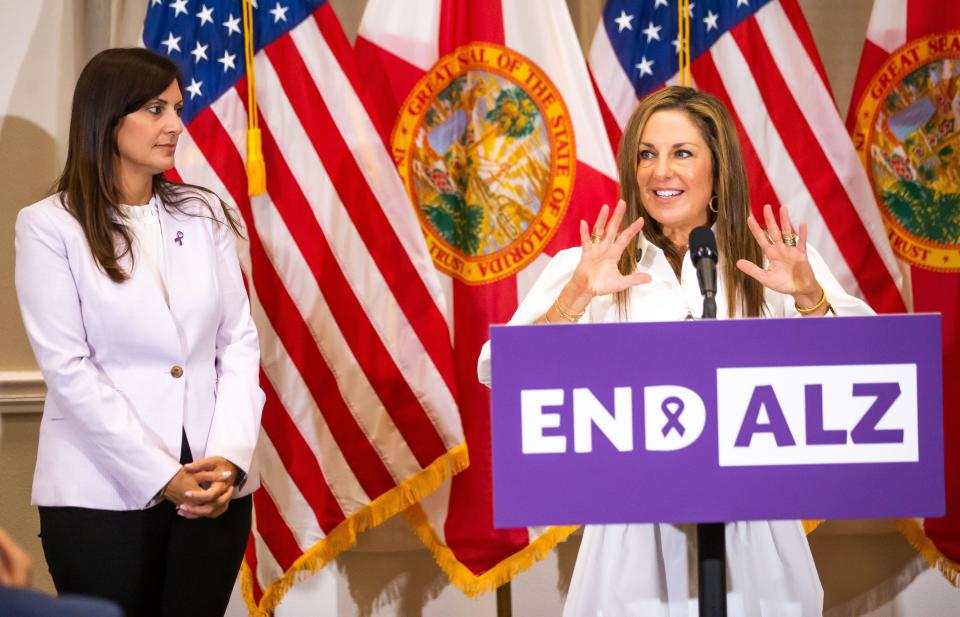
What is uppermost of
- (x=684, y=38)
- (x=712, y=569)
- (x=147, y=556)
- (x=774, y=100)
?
(x=684, y=38)

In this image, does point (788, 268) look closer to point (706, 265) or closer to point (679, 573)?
point (706, 265)

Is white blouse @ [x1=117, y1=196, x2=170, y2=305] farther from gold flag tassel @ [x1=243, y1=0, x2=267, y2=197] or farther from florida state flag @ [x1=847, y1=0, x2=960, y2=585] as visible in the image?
florida state flag @ [x1=847, y1=0, x2=960, y2=585]

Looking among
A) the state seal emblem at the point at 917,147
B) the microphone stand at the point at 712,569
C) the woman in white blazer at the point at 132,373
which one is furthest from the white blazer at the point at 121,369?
the state seal emblem at the point at 917,147

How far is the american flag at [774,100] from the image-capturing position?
308 cm

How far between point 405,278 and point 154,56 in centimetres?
112

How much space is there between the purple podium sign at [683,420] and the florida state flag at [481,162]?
1.79 metres

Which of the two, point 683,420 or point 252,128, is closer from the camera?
point 683,420

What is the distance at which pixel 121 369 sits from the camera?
81.8 inches

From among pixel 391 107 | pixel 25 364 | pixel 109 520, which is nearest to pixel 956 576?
pixel 391 107

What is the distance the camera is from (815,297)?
1.89m

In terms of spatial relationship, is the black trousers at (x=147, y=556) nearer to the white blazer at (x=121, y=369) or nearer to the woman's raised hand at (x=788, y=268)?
the white blazer at (x=121, y=369)

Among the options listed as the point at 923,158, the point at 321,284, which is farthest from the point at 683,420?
the point at 923,158

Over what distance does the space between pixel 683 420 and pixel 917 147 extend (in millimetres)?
2271

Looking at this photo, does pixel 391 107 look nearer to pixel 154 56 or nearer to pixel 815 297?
pixel 154 56
